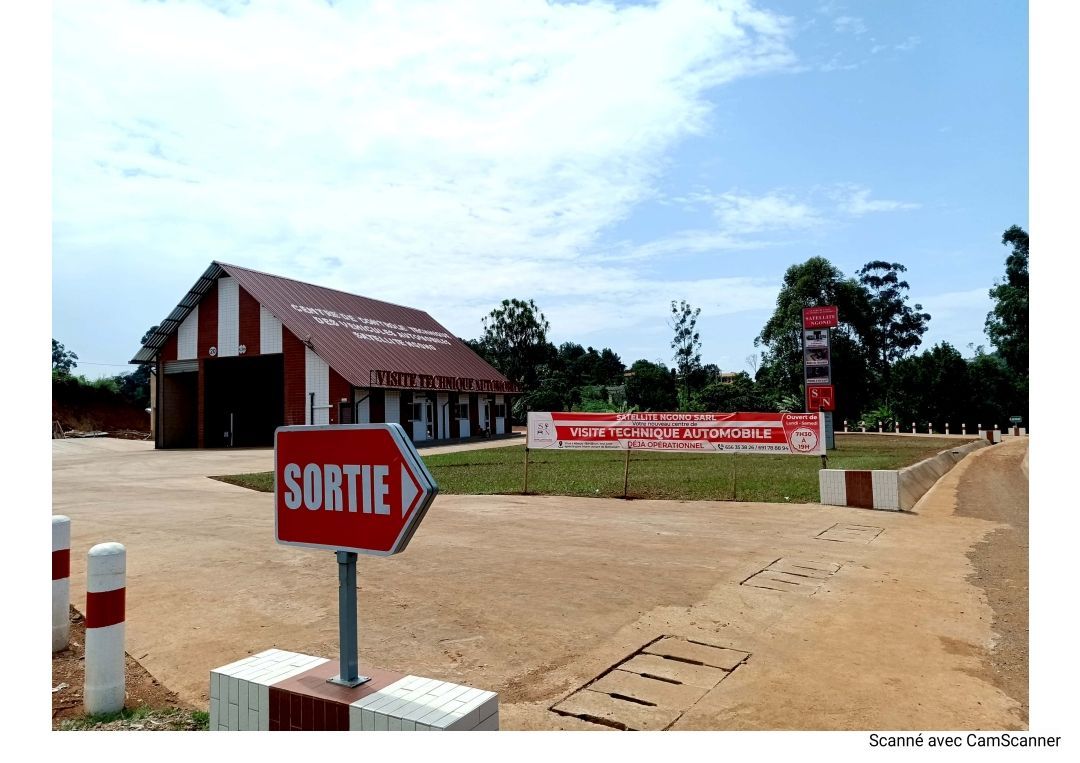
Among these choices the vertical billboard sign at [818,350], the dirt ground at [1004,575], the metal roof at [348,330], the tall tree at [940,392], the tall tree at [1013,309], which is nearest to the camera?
the dirt ground at [1004,575]

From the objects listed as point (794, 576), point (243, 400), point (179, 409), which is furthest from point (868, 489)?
point (179, 409)

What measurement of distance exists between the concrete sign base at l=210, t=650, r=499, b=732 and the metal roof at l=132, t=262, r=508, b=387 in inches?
1214

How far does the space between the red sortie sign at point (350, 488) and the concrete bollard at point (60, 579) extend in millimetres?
2694

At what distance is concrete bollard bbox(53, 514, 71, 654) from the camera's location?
5.05 m

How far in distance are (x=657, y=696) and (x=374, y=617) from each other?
2.61 metres

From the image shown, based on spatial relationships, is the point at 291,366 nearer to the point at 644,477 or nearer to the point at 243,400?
the point at 243,400

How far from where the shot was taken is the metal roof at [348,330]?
3525 cm

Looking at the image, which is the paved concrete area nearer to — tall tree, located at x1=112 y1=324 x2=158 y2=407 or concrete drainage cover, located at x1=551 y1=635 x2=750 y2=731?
concrete drainage cover, located at x1=551 y1=635 x2=750 y2=731

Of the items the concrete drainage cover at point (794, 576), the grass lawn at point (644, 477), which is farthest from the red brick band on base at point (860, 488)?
the concrete drainage cover at point (794, 576)

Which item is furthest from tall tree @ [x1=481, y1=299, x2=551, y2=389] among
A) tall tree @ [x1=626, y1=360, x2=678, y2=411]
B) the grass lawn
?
the grass lawn

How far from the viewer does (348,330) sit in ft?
129

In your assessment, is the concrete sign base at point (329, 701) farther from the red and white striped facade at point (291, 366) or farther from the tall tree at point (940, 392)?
the tall tree at point (940, 392)

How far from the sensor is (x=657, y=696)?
417 cm

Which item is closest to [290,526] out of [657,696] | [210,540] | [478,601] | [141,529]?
[657,696]
